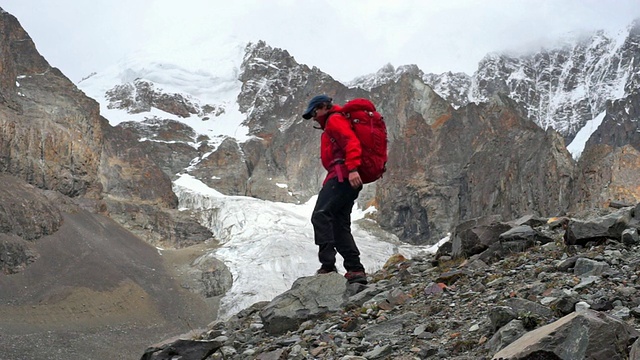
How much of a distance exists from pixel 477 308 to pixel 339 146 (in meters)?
3.09

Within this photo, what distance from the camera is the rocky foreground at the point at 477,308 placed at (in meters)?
4.55

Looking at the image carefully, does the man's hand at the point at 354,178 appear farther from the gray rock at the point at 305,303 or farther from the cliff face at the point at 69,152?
the cliff face at the point at 69,152

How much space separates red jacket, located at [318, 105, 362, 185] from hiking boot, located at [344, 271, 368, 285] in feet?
4.76

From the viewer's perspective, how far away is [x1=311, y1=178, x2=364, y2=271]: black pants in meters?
9.30

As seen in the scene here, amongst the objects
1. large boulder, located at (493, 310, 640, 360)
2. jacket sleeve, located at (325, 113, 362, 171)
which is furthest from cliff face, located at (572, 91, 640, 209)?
large boulder, located at (493, 310, 640, 360)

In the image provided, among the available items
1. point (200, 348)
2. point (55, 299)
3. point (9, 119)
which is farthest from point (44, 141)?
point (200, 348)

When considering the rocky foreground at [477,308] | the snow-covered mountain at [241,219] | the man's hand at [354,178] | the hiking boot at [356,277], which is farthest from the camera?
the snow-covered mountain at [241,219]

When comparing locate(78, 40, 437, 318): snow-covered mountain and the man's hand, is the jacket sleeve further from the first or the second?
locate(78, 40, 437, 318): snow-covered mountain

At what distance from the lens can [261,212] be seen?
119688 millimetres

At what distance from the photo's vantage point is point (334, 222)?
966 centimetres

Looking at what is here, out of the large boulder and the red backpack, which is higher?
the red backpack

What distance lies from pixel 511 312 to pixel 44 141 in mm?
107464

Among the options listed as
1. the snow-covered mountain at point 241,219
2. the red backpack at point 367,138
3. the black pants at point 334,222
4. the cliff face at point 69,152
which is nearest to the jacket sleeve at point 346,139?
the red backpack at point 367,138

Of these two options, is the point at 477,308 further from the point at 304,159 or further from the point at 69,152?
the point at 304,159
